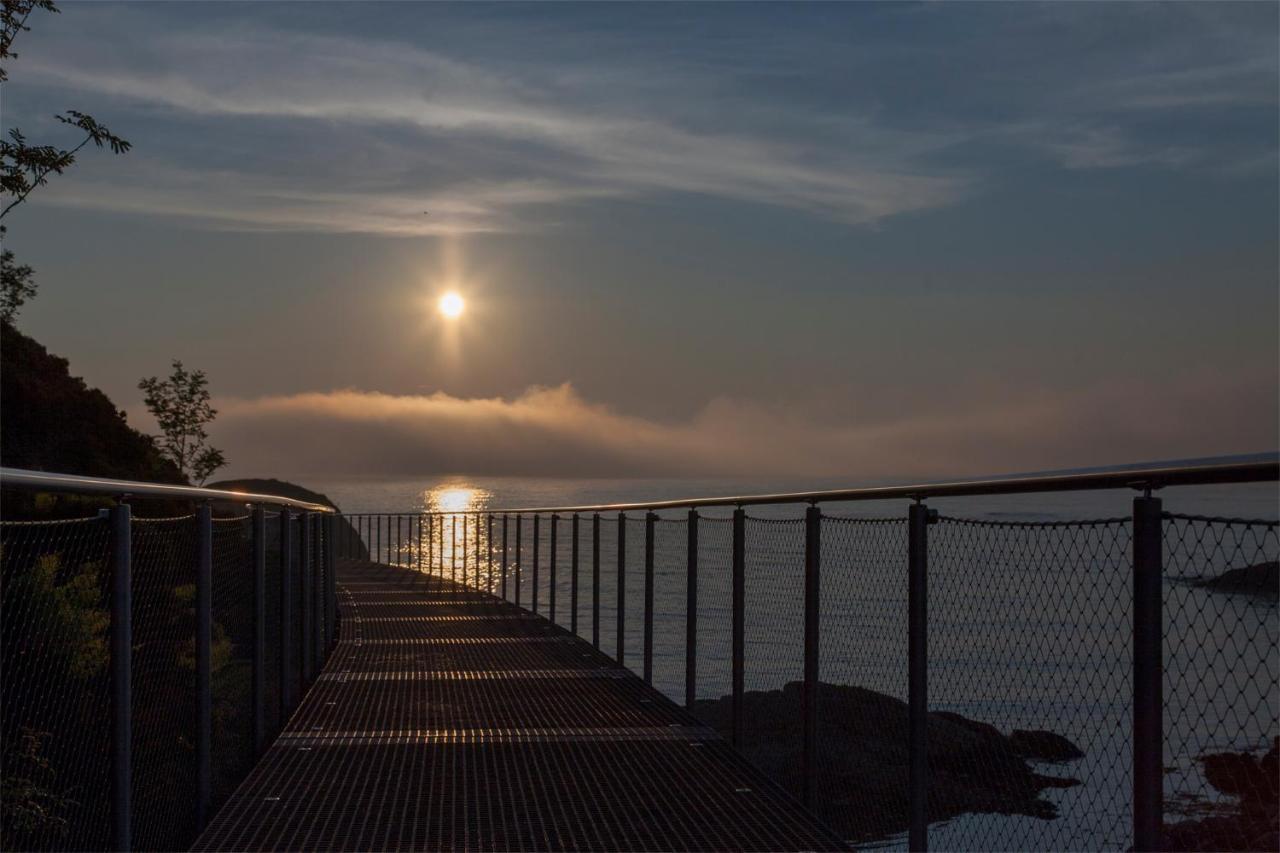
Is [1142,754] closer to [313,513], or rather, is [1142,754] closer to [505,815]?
[505,815]

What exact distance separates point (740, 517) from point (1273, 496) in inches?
139

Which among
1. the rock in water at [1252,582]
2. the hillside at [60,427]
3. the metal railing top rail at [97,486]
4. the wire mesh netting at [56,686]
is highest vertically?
the hillside at [60,427]

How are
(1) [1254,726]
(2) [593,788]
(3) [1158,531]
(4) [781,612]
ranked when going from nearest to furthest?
(1) [1254,726] < (3) [1158,531] < (2) [593,788] < (4) [781,612]

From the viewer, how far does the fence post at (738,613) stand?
5816mm

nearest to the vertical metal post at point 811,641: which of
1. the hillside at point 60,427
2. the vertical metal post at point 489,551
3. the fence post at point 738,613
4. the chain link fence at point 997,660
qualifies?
the chain link fence at point 997,660

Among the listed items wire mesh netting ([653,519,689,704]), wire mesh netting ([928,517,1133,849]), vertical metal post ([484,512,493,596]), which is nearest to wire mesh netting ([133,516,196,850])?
wire mesh netting ([928,517,1133,849])

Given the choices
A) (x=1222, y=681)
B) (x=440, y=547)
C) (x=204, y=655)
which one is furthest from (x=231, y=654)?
(x=440, y=547)

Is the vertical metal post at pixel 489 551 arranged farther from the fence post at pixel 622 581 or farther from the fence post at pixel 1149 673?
the fence post at pixel 1149 673

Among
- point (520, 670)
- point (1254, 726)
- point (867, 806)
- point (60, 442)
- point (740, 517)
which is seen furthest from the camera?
point (60, 442)

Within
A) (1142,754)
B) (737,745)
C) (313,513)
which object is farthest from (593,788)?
(313,513)

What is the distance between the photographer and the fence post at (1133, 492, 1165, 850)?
2699 millimetres

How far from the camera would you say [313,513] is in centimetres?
848

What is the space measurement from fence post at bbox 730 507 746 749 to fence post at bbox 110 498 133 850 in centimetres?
295

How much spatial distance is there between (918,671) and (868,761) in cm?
223
